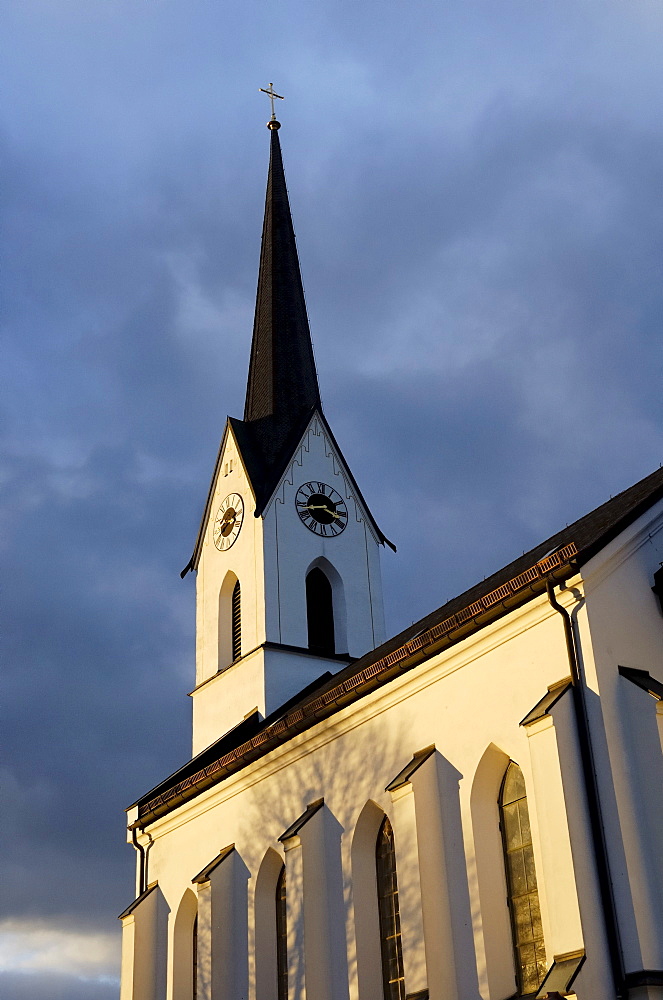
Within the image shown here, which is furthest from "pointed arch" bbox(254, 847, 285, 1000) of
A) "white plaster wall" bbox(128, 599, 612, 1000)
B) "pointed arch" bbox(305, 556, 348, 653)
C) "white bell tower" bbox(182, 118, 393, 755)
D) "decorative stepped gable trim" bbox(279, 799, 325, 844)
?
"pointed arch" bbox(305, 556, 348, 653)

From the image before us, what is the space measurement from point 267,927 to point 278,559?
35.5 feet

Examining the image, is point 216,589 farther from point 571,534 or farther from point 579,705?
point 579,705

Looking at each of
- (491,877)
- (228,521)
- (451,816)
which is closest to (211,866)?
(451,816)

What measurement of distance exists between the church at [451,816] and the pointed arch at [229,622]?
1.94 m

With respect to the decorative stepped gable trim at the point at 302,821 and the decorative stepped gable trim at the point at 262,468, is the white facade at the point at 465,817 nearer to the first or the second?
the decorative stepped gable trim at the point at 302,821

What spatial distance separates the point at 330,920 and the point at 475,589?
7465 mm

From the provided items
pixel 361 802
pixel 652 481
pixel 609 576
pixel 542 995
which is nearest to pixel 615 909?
pixel 542 995

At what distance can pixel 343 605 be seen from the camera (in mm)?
30328

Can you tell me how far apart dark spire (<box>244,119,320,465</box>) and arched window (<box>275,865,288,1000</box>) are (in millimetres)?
13617

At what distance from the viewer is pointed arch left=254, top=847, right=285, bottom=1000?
20453 mm

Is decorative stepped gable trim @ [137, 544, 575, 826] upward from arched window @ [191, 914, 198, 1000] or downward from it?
upward

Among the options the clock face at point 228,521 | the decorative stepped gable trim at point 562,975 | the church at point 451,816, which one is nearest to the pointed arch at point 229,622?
the clock face at point 228,521

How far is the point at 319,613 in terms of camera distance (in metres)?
30.3

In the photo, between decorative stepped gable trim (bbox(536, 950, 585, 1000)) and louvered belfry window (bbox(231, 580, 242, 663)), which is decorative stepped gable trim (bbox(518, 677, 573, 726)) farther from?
louvered belfry window (bbox(231, 580, 242, 663))
